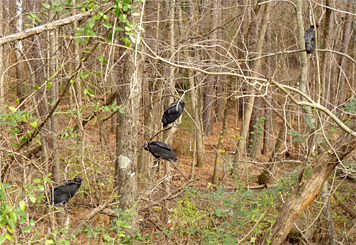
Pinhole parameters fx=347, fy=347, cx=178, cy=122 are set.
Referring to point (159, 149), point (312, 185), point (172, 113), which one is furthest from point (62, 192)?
point (312, 185)

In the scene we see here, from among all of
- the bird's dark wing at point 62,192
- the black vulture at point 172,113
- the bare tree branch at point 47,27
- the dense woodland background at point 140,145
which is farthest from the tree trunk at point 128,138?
the bare tree branch at point 47,27

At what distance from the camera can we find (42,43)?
7500mm

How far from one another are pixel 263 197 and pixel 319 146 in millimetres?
1270

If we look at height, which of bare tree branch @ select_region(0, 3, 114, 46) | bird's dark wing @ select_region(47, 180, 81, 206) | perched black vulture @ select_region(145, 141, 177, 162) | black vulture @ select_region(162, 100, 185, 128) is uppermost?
bare tree branch @ select_region(0, 3, 114, 46)

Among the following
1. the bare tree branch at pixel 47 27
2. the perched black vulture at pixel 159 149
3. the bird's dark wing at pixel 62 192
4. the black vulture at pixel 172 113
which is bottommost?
the bird's dark wing at pixel 62 192

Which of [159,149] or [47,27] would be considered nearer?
[47,27]

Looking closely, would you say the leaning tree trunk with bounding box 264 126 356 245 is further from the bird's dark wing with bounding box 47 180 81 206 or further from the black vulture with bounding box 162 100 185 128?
the bird's dark wing with bounding box 47 180 81 206

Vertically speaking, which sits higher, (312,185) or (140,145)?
(312,185)

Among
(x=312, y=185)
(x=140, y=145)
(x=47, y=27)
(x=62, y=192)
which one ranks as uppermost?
(x=47, y=27)

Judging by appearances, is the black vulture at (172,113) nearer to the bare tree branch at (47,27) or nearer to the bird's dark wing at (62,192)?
the bird's dark wing at (62,192)

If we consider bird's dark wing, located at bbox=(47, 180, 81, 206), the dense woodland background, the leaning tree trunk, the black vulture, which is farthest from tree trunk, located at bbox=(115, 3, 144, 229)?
the leaning tree trunk

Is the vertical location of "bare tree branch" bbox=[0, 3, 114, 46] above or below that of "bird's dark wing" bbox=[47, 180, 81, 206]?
above

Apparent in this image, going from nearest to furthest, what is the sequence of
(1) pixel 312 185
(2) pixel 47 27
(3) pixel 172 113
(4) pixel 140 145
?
1. (2) pixel 47 27
2. (1) pixel 312 185
3. (3) pixel 172 113
4. (4) pixel 140 145

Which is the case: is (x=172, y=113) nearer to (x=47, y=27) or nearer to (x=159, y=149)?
(x=159, y=149)
